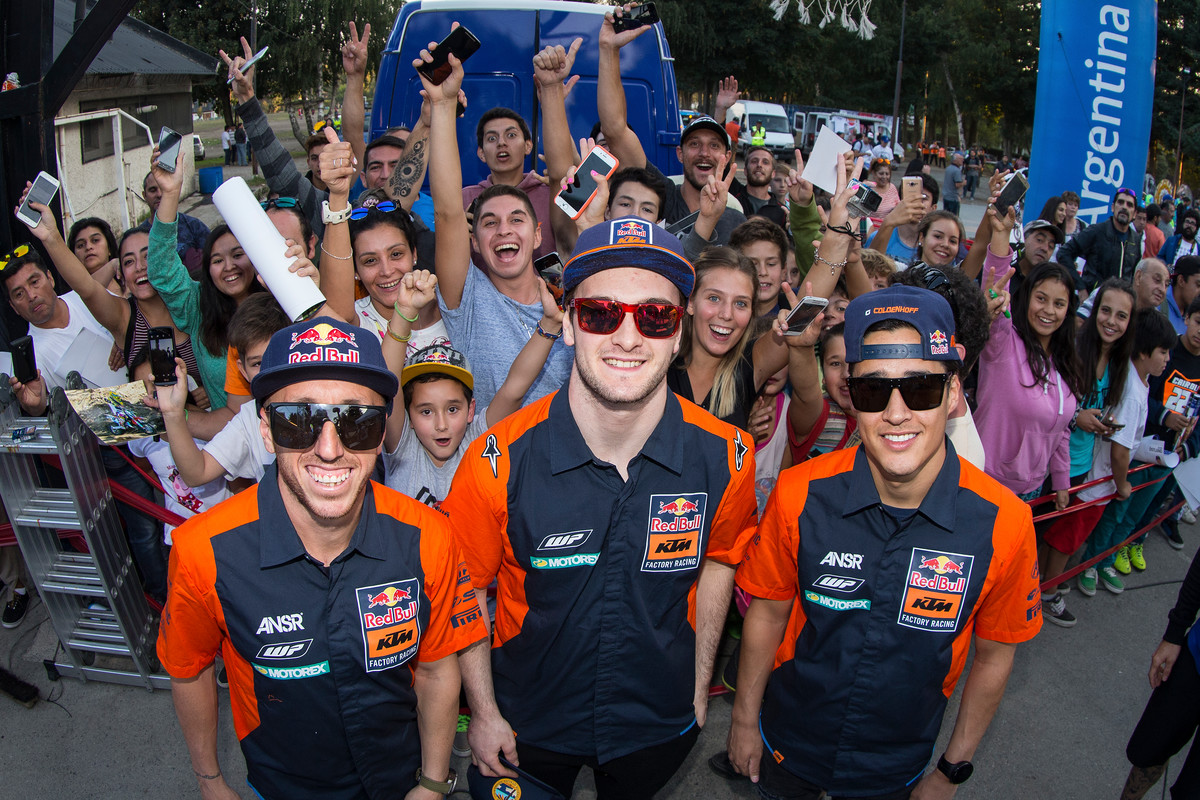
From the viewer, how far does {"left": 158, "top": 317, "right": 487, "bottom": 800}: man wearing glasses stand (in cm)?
212

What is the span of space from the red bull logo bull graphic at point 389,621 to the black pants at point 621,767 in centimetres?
56

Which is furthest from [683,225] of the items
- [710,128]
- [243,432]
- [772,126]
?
[772,126]

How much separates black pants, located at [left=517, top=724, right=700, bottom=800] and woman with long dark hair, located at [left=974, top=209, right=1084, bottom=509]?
2.62m

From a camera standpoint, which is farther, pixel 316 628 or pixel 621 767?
pixel 621 767

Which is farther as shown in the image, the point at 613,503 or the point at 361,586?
the point at 613,503

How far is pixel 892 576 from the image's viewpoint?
7.74ft

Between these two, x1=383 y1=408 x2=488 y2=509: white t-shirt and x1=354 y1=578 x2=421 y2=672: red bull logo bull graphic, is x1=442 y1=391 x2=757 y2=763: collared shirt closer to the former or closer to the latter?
x1=354 y1=578 x2=421 y2=672: red bull logo bull graphic

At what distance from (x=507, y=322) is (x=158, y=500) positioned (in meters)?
2.45

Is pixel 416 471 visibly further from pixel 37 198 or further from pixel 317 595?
pixel 37 198

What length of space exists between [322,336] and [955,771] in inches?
89.9

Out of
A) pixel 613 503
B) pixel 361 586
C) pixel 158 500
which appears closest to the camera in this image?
pixel 361 586

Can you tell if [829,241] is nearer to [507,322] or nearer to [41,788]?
[507,322]

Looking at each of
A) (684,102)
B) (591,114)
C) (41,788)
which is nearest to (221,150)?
(684,102)

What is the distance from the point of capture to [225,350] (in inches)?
156
